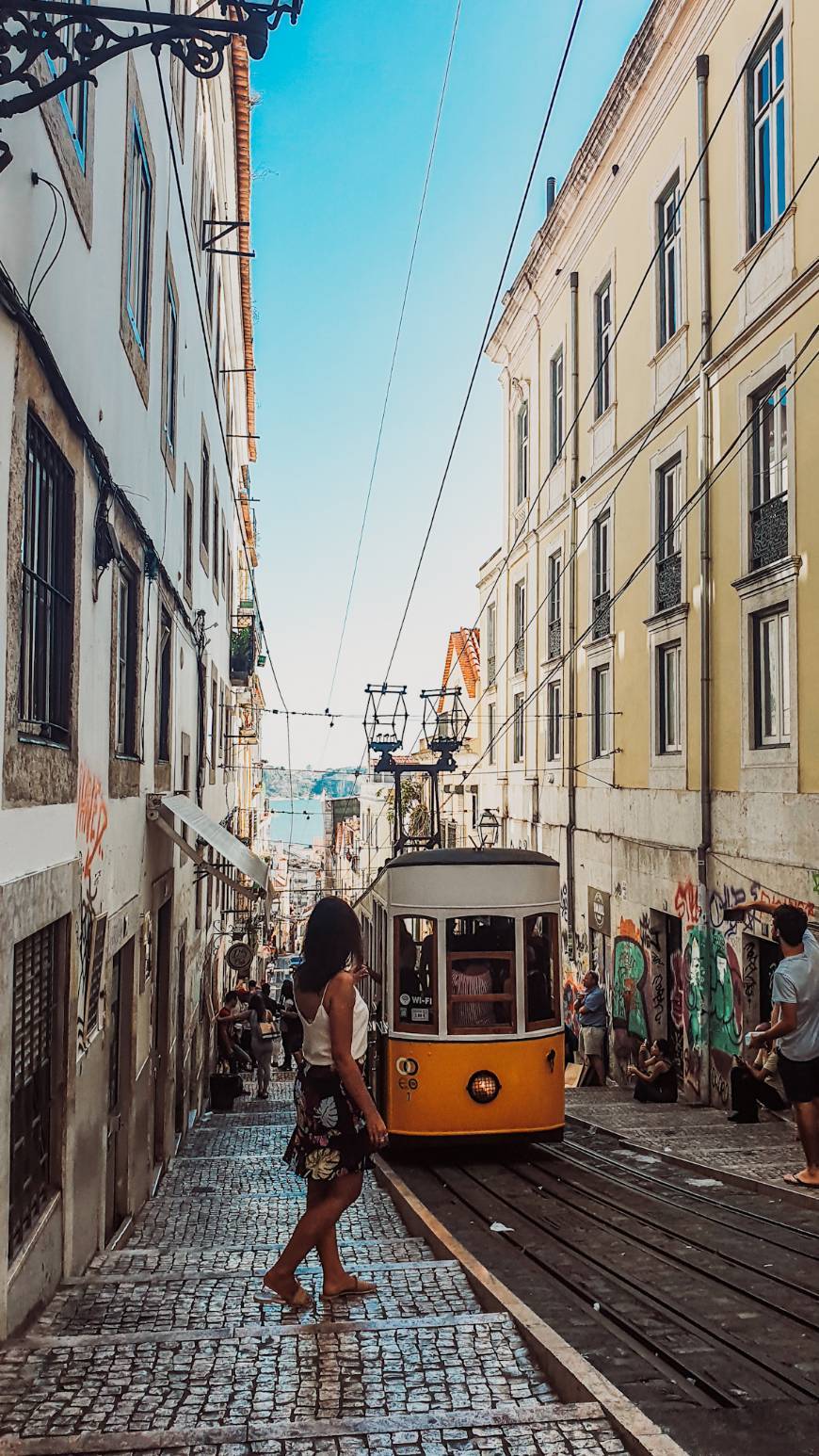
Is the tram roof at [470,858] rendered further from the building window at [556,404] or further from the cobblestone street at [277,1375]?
the building window at [556,404]

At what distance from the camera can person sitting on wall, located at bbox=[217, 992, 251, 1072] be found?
20094 millimetres

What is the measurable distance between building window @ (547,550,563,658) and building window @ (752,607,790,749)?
9688 mm

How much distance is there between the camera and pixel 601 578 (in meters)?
22.1

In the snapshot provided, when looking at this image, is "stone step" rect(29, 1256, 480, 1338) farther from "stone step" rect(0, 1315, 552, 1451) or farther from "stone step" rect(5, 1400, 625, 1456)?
"stone step" rect(5, 1400, 625, 1456)

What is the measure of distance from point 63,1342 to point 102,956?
3391 mm

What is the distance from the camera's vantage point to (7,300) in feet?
15.9

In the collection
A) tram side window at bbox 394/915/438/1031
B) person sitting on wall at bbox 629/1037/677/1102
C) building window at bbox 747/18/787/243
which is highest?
building window at bbox 747/18/787/243

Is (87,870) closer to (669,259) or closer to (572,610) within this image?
(669,259)

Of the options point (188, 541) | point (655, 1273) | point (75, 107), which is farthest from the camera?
point (188, 541)

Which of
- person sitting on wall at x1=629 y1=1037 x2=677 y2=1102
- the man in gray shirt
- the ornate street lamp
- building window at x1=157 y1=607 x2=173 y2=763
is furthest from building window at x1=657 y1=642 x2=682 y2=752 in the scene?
the ornate street lamp

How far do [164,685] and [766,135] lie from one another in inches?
397

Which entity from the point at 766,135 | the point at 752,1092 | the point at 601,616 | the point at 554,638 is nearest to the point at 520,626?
the point at 554,638

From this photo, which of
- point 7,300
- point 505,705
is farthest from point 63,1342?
point 505,705

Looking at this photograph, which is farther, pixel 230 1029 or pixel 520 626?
pixel 520 626
